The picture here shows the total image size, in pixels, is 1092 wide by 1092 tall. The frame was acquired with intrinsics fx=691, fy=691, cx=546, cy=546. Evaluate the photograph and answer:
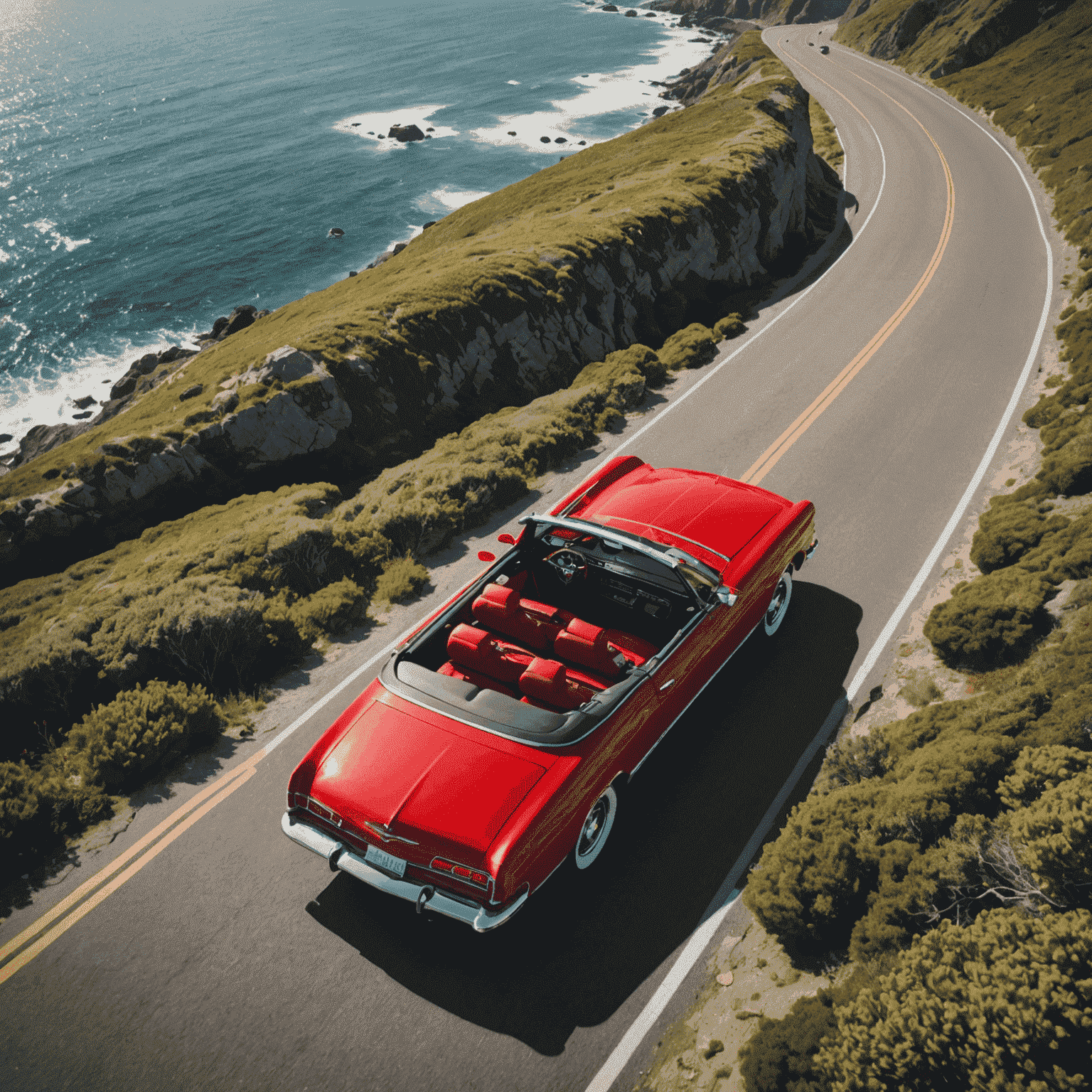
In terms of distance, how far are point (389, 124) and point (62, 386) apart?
2181 inches

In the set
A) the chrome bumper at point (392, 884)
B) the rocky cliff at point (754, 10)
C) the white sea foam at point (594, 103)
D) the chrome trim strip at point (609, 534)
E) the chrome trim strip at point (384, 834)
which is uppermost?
the rocky cliff at point (754, 10)

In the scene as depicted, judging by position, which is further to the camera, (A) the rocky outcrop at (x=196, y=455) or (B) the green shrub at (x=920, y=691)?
(A) the rocky outcrop at (x=196, y=455)

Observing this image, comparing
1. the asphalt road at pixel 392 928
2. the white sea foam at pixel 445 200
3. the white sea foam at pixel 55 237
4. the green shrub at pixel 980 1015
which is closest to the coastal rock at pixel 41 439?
the asphalt road at pixel 392 928

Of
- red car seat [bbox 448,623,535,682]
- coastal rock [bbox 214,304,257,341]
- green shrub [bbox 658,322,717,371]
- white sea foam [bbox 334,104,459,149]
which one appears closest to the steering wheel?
red car seat [bbox 448,623,535,682]

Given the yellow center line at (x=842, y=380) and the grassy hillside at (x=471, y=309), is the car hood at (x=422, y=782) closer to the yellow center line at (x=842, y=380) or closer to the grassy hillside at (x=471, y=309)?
the yellow center line at (x=842, y=380)

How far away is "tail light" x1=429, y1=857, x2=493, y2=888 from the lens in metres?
4.59

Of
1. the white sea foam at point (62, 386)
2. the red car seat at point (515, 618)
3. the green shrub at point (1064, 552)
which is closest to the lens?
the red car seat at point (515, 618)

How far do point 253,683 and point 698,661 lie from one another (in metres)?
5.04

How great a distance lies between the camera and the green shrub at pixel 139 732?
21.9 feet

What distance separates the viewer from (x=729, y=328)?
1861 cm

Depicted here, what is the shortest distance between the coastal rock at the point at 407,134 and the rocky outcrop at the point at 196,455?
65.3 metres

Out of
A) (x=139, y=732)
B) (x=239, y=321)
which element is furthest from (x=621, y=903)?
(x=239, y=321)

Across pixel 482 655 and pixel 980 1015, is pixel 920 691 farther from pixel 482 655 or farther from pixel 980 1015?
pixel 482 655

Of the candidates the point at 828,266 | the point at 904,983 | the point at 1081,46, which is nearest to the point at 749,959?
the point at 904,983
